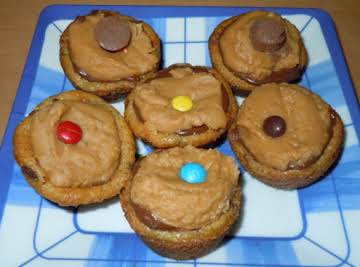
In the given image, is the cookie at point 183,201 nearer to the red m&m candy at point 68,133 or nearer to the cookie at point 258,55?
the red m&m candy at point 68,133

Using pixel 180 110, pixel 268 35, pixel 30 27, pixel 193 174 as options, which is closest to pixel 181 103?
pixel 180 110

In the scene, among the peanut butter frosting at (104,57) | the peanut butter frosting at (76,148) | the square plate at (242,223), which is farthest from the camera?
the peanut butter frosting at (104,57)

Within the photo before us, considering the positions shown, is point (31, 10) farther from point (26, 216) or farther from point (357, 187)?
point (357, 187)

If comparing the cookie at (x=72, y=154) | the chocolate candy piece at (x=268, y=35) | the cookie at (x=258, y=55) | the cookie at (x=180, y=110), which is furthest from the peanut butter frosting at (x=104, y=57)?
the chocolate candy piece at (x=268, y=35)

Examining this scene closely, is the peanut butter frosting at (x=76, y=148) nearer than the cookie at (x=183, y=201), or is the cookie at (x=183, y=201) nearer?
the cookie at (x=183, y=201)

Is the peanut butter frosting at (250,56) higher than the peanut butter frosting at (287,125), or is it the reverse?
the peanut butter frosting at (250,56)

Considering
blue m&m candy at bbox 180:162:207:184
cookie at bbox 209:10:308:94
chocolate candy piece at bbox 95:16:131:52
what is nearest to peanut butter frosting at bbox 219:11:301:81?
cookie at bbox 209:10:308:94

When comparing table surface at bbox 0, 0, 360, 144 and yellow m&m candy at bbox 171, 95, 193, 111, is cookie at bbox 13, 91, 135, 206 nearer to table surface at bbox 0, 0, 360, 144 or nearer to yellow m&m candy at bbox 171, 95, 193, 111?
yellow m&m candy at bbox 171, 95, 193, 111

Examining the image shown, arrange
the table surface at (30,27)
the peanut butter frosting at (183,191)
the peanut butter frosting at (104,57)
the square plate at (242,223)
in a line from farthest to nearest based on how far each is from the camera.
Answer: the table surface at (30,27) < the peanut butter frosting at (104,57) < the square plate at (242,223) < the peanut butter frosting at (183,191)
